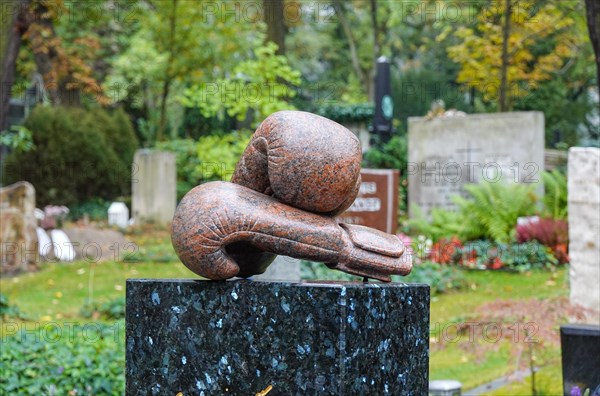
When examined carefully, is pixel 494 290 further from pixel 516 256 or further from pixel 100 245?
pixel 100 245

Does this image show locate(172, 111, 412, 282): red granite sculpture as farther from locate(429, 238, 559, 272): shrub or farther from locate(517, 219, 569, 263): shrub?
locate(517, 219, 569, 263): shrub

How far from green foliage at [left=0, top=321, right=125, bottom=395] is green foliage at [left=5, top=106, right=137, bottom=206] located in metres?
12.0

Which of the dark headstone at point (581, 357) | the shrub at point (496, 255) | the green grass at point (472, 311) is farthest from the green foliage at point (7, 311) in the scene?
the dark headstone at point (581, 357)

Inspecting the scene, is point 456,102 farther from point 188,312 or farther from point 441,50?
point 188,312

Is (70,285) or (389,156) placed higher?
(389,156)

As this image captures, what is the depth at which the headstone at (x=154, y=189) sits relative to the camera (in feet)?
62.5

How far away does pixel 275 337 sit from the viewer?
4.00m

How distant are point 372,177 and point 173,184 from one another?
710 cm

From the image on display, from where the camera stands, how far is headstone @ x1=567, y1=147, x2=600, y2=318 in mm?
8406

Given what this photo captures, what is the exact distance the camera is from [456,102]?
2853 cm

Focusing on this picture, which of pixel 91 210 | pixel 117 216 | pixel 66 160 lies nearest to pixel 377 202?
pixel 117 216

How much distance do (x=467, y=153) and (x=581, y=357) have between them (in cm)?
1111

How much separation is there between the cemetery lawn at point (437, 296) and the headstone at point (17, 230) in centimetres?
23

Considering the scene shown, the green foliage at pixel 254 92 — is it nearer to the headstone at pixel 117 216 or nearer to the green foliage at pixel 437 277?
the green foliage at pixel 437 277
